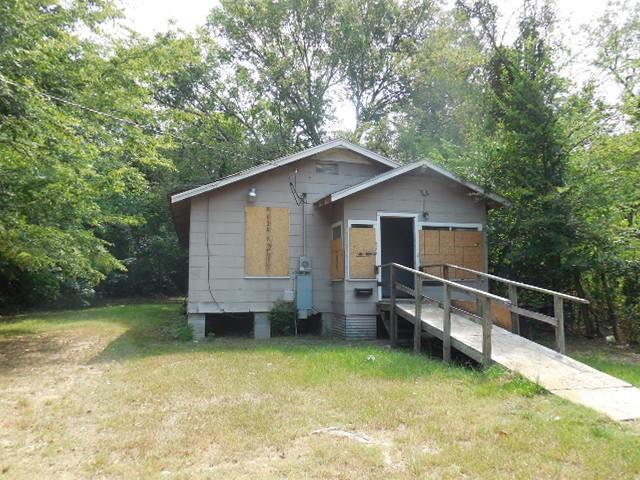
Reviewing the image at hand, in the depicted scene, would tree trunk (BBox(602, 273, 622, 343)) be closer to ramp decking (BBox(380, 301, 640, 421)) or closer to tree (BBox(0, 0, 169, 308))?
ramp decking (BBox(380, 301, 640, 421))

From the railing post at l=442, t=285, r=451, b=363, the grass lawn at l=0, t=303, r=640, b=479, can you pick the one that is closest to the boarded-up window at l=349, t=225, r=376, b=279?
the grass lawn at l=0, t=303, r=640, b=479

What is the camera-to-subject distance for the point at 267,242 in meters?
10.4

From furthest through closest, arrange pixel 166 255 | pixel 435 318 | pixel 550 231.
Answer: pixel 166 255
pixel 550 231
pixel 435 318

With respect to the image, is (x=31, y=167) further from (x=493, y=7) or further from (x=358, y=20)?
(x=358, y=20)

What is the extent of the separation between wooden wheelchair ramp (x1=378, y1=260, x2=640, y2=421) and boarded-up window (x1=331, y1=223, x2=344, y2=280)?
190cm

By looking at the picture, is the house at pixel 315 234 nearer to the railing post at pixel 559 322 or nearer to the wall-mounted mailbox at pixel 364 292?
the wall-mounted mailbox at pixel 364 292

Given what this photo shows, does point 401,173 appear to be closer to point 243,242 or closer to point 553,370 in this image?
point 243,242

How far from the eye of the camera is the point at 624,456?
3174 millimetres

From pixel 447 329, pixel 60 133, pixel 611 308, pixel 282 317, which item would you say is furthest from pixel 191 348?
pixel 611 308

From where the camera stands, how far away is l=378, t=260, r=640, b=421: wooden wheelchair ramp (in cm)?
437

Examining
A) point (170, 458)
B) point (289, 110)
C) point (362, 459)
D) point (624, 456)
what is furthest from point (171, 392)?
point (289, 110)

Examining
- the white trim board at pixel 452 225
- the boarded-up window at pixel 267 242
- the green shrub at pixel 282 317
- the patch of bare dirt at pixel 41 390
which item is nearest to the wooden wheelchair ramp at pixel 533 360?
the white trim board at pixel 452 225

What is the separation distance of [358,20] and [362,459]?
1006 inches

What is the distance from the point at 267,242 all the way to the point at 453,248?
404cm
